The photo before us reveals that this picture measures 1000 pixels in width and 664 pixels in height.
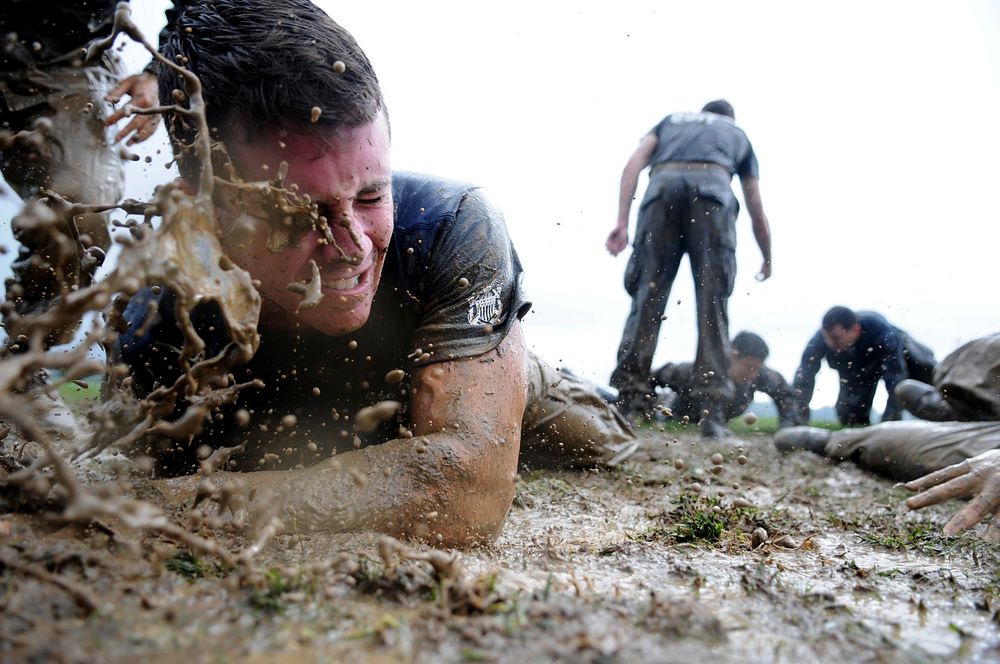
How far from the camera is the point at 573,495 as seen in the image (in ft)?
12.9

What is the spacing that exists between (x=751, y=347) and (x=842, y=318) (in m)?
0.95

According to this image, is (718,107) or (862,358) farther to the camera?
(862,358)

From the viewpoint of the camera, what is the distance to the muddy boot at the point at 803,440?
5.66m

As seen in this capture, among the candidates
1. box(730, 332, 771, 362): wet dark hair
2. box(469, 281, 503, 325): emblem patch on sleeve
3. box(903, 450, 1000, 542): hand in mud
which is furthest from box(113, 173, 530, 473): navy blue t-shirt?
box(730, 332, 771, 362): wet dark hair

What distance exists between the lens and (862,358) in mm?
7707

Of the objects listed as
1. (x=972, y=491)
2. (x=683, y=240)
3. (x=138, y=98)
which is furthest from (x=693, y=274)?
(x=138, y=98)

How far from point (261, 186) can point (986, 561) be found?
260cm

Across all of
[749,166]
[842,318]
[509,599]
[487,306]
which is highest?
[749,166]

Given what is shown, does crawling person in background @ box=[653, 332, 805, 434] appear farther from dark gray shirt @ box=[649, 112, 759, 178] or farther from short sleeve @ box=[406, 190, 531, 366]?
short sleeve @ box=[406, 190, 531, 366]

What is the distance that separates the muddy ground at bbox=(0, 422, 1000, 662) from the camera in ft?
4.61

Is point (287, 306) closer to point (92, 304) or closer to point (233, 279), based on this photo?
point (233, 279)

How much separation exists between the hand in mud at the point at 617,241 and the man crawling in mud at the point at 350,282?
3854 mm

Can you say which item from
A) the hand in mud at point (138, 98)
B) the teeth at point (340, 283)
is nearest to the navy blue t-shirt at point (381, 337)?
the teeth at point (340, 283)

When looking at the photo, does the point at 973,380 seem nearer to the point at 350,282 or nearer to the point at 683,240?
the point at 683,240
